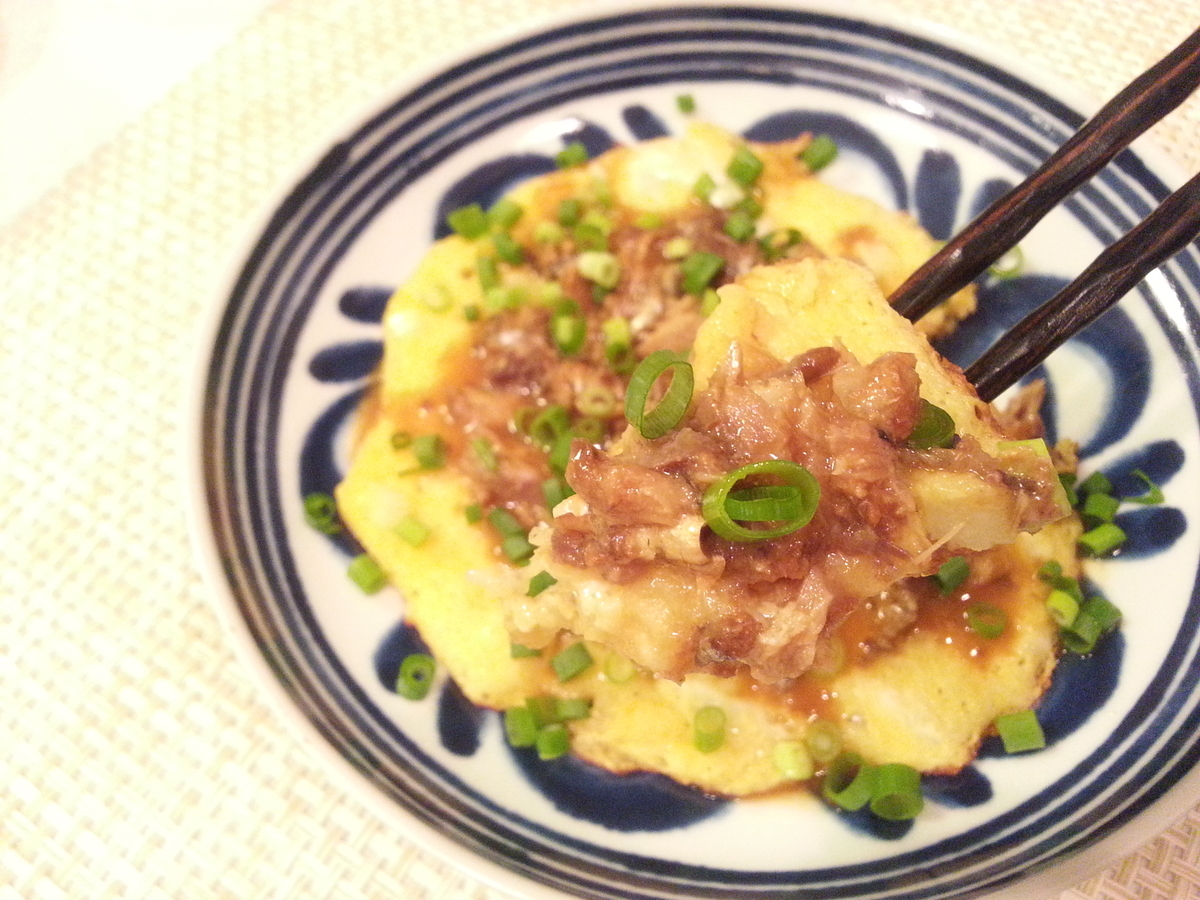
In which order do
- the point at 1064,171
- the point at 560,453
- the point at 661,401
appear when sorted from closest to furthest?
1. the point at 661,401
2. the point at 1064,171
3. the point at 560,453

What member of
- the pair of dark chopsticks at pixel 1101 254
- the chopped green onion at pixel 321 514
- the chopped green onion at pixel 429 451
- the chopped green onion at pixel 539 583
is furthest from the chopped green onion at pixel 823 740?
the chopped green onion at pixel 321 514

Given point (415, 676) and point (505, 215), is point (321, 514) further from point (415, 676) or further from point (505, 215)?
point (505, 215)

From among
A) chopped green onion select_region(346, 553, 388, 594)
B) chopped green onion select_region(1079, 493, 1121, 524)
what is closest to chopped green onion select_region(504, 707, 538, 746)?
chopped green onion select_region(346, 553, 388, 594)

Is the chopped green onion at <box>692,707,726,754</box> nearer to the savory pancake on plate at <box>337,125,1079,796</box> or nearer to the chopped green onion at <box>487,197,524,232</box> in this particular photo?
the savory pancake on plate at <box>337,125,1079,796</box>

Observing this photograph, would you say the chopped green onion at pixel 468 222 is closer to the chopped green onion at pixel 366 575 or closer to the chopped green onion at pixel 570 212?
the chopped green onion at pixel 570 212

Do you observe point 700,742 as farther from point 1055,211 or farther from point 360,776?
point 1055,211

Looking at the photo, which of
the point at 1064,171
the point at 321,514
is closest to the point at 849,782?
the point at 1064,171
